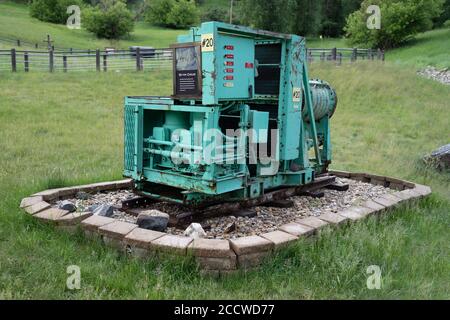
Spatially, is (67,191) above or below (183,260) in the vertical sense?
above

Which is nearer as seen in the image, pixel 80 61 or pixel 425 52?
pixel 80 61

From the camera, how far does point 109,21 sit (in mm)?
46562

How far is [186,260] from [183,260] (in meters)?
0.03

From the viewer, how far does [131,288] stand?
355 cm

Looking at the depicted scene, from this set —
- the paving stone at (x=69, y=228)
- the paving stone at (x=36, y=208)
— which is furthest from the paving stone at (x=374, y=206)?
the paving stone at (x=36, y=208)

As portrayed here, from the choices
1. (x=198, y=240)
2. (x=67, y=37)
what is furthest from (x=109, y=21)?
(x=198, y=240)

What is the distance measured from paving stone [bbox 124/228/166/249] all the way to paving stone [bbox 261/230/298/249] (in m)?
1.00

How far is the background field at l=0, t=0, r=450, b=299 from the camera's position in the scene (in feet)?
11.9

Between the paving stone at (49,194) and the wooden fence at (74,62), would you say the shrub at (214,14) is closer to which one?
the wooden fence at (74,62)

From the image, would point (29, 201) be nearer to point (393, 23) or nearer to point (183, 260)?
point (183, 260)

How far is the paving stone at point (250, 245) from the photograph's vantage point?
3.93 m

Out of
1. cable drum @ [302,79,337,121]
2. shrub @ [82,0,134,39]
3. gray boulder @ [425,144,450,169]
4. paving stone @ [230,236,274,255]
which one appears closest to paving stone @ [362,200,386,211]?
cable drum @ [302,79,337,121]

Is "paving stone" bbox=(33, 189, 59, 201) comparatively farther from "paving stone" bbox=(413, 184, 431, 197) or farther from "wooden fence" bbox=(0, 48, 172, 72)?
"wooden fence" bbox=(0, 48, 172, 72)

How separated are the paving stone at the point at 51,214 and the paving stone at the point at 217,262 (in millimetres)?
1734
